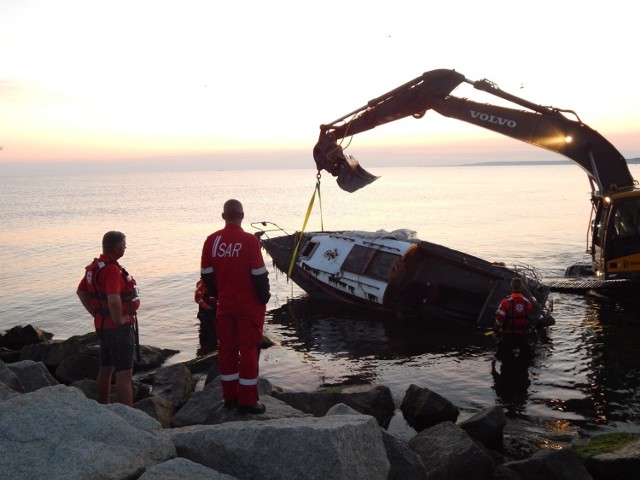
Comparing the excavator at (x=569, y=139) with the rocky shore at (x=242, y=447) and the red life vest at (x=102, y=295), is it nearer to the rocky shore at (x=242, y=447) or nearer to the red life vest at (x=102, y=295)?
the rocky shore at (x=242, y=447)

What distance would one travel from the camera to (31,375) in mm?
9766

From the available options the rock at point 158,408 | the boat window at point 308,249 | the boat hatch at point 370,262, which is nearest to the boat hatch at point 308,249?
the boat window at point 308,249

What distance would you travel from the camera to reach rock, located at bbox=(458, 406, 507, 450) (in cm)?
877

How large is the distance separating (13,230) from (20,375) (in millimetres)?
54123

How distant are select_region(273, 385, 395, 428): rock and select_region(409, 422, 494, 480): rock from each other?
A: 196cm

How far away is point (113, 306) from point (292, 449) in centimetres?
313

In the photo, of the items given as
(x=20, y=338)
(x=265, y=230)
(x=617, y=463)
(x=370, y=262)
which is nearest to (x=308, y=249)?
(x=370, y=262)

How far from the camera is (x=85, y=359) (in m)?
12.0

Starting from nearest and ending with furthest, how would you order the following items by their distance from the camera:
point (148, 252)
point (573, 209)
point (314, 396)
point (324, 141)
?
point (314, 396) < point (324, 141) < point (148, 252) < point (573, 209)

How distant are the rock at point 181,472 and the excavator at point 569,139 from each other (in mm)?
14342

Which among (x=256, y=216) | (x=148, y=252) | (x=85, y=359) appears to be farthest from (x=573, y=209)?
(x=85, y=359)

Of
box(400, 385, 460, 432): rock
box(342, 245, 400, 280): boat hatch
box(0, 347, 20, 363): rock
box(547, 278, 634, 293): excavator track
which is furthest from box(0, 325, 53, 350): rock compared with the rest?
box(547, 278, 634, 293): excavator track

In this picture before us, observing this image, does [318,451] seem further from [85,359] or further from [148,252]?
[148,252]

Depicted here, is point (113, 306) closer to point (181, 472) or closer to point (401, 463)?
point (181, 472)
